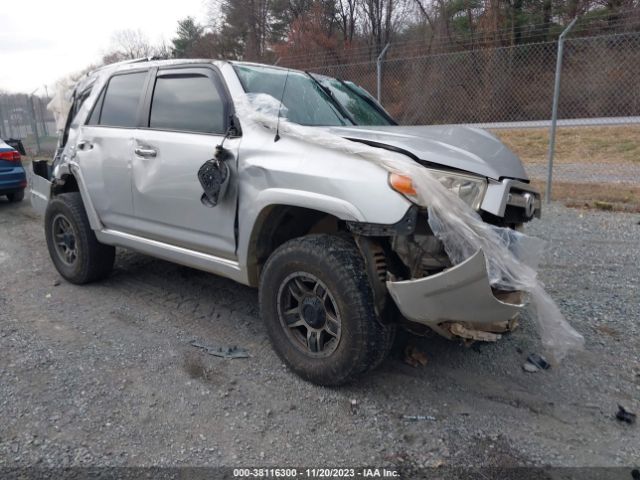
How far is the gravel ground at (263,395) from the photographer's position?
261cm

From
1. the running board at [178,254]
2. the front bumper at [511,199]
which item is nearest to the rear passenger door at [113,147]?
the running board at [178,254]

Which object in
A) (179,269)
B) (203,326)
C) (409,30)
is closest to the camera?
(203,326)

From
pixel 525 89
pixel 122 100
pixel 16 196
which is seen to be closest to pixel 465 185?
pixel 122 100

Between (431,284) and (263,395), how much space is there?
1272mm

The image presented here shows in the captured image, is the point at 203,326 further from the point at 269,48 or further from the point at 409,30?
the point at 269,48

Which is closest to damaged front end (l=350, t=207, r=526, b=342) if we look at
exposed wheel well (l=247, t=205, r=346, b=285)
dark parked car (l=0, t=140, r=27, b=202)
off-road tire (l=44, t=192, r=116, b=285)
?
exposed wheel well (l=247, t=205, r=346, b=285)

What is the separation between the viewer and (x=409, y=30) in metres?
26.2

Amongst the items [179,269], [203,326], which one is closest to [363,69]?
[179,269]

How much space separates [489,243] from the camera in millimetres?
2537

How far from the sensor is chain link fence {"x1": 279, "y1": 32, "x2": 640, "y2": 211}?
11070 millimetres

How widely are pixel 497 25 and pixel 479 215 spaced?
63.3ft

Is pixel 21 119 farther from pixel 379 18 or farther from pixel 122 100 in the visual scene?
pixel 122 100

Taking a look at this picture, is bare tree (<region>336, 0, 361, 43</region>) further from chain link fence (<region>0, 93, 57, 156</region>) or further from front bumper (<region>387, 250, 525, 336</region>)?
front bumper (<region>387, 250, 525, 336</region>)

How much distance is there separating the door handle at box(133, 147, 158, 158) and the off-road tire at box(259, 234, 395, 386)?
135cm
